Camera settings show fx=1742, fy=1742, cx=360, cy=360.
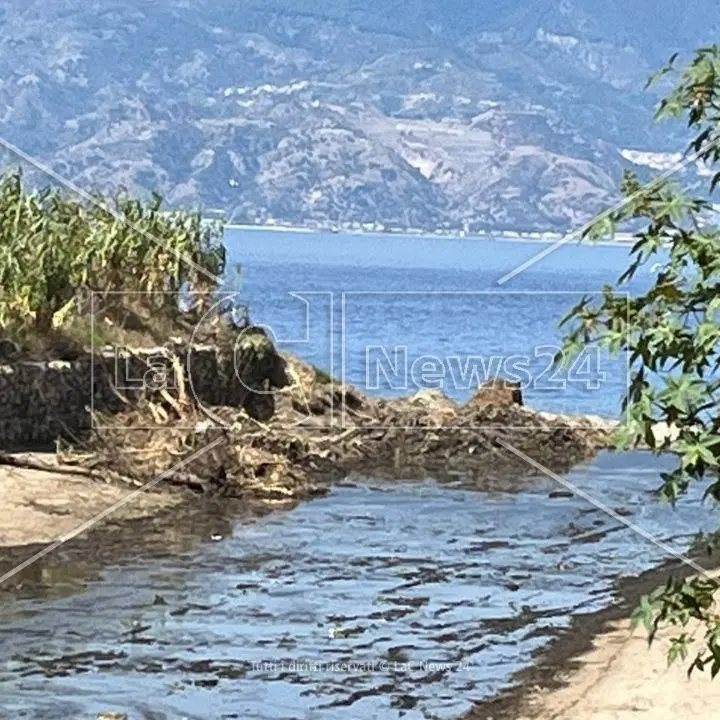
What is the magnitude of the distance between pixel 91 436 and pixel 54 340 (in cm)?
128

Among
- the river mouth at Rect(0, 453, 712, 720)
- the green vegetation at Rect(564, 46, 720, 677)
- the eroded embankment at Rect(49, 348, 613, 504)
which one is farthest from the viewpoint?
the eroded embankment at Rect(49, 348, 613, 504)

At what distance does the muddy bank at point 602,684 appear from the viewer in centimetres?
933

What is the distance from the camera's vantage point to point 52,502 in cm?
1570

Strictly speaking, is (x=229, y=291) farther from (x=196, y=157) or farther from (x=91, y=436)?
(x=196, y=157)

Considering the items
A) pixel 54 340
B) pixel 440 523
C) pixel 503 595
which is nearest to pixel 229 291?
pixel 54 340

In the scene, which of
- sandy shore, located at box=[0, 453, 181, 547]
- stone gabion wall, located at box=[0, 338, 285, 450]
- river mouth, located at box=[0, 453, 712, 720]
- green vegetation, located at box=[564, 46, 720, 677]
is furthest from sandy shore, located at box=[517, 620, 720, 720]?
stone gabion wall, located at box=[0, 338, 285, 450]

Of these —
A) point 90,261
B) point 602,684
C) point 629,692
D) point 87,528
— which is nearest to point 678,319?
point 629,692

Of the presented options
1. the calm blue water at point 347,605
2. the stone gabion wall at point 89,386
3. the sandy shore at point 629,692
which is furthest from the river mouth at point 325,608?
the stone gabion wall at point 89,386

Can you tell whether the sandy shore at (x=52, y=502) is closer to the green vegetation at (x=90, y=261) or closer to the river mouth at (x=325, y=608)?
the river mouth at (x=325, y=608)

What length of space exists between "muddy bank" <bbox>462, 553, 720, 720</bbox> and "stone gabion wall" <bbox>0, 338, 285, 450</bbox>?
24.2ft

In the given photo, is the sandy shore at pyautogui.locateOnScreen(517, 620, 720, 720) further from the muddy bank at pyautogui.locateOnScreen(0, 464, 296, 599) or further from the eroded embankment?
the eroded embankment

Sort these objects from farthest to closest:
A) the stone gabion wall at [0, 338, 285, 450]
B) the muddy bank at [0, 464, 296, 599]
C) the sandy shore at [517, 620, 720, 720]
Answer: the stone gabion wall at [0, 338, 285, 450] → the muddy bank at [0, 464, 296, 599] → the sandy shore at [517, 620, 720, 720]

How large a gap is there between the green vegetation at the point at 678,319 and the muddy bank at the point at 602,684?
3209 mm

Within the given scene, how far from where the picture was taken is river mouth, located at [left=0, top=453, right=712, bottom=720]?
10172 millimetres
